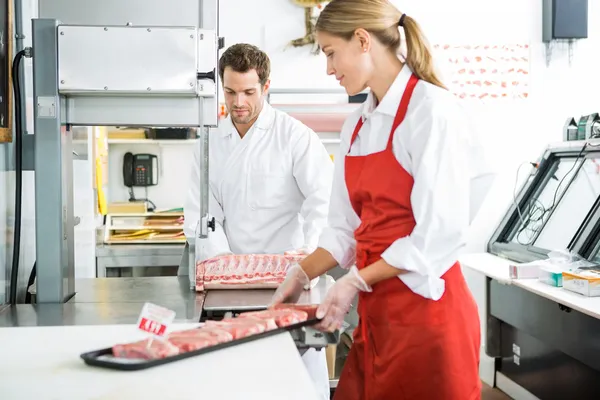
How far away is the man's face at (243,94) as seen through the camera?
2.76 m

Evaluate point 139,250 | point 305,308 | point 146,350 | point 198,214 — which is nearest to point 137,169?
point 139,250

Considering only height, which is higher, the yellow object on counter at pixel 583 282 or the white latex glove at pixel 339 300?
the white latex glove at pixel 339 300

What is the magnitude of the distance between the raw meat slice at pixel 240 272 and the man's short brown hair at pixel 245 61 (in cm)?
87

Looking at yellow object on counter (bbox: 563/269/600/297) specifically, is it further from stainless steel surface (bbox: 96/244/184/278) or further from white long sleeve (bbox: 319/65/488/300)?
stainless steel surface (bbox: 96/244/184/278)

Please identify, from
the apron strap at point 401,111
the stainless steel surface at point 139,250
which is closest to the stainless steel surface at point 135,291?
the apron strap at point 401,111

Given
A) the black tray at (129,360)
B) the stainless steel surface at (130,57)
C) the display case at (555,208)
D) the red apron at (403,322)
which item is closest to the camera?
the black tray at (129,360)

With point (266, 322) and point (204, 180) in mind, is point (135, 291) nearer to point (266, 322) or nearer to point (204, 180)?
point (204, 180)

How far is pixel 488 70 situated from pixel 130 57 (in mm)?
3482

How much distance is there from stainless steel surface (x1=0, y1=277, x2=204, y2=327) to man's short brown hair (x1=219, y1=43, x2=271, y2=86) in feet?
2.98

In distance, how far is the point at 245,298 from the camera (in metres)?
2.09

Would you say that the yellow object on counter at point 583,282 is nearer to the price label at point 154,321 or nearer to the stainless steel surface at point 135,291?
the stainless steel surface at point 135,291

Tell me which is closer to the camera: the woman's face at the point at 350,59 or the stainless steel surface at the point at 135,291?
the woman's face at the point at 350,59

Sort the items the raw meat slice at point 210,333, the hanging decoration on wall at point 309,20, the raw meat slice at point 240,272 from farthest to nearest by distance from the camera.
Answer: the hanging decoration on wall at point 309,20 → the raw meat slice at point 240,272 → the raw meat slice at point 210,333

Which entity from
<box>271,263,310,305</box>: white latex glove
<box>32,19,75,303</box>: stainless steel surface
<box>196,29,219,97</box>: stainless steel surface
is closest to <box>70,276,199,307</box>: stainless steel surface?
<box>32,19,75,303</box>: stainless steel surface
